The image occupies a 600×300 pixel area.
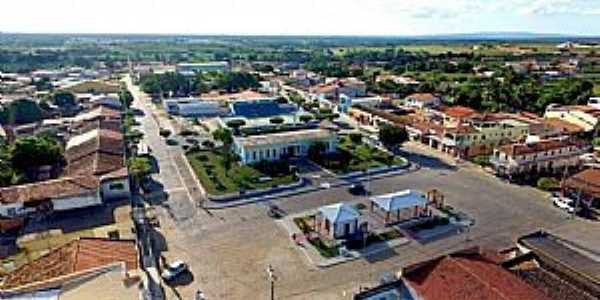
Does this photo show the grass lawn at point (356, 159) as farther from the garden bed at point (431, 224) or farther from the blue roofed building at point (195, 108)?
the blue roofed building at point (195, 108)

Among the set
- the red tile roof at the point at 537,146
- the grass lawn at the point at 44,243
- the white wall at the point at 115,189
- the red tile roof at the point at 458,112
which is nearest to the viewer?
the grass lawn at the point at 44,243

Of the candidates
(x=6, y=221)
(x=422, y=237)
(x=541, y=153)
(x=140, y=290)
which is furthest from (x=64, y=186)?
(x=541, y=153)

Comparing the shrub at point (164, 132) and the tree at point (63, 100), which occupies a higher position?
the tree at point (63, 100)

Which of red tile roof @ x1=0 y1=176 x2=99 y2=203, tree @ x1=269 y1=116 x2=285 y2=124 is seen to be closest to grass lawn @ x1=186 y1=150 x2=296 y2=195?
red tile roof @ x1=0 y1=176 x2=99 y2=203

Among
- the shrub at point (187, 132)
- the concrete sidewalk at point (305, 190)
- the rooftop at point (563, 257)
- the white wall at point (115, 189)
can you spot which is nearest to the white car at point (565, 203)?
the rooftop at point (563, 257)

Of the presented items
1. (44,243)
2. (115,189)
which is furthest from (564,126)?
(44,243)

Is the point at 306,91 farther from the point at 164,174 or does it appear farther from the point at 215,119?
the point at 164,174
